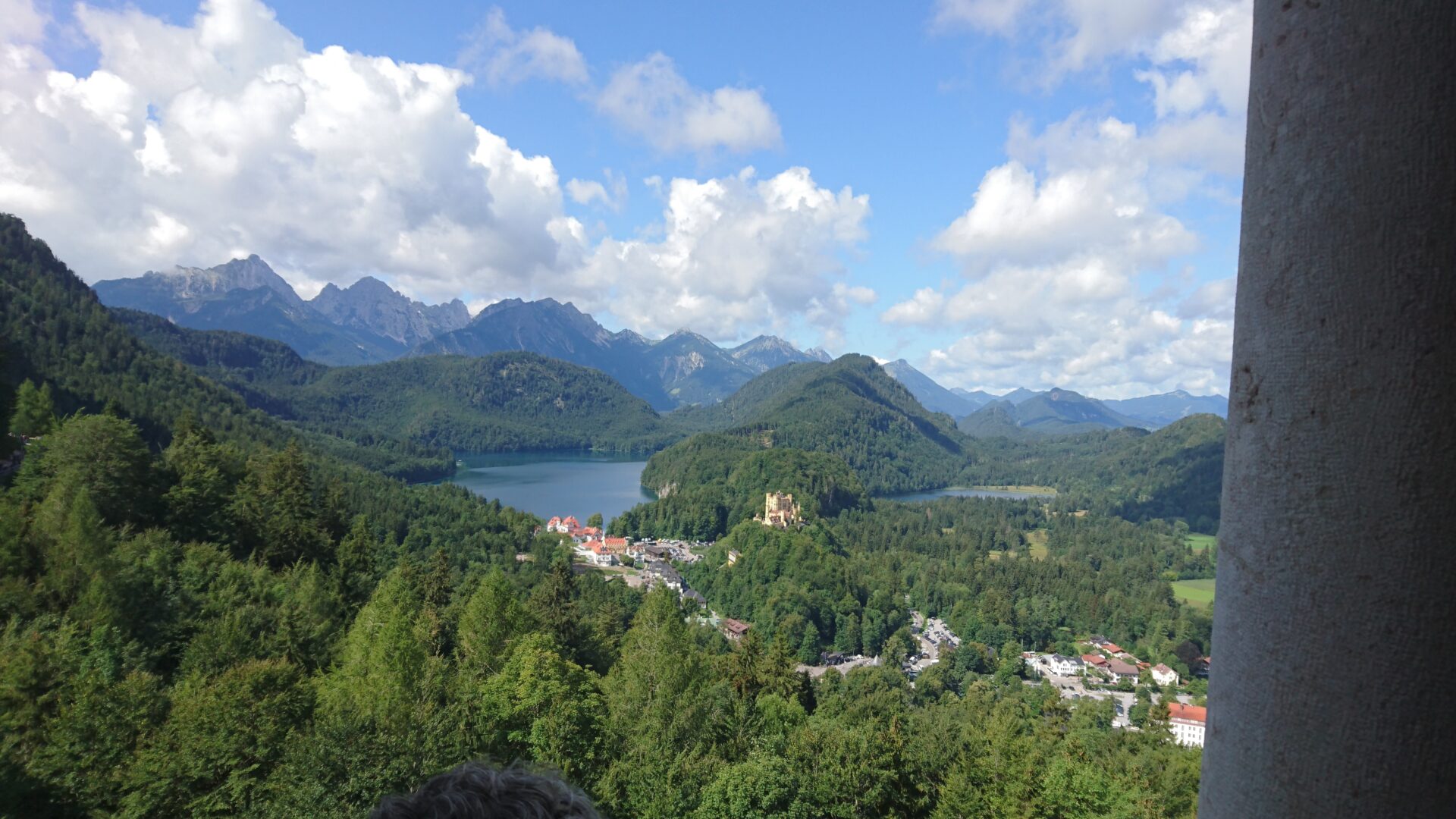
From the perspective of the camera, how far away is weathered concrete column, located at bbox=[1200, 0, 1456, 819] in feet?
2.31

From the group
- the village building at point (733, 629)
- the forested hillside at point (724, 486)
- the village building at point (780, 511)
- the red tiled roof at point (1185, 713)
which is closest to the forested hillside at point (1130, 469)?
the forested hillside at point (724, 486)

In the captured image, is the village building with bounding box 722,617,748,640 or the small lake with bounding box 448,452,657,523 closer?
the village building with bounding box 722,617,748,640

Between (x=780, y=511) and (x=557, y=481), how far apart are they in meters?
48.3

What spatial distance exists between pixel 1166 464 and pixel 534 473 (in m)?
117

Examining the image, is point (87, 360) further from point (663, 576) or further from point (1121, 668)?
point (1121, 668)

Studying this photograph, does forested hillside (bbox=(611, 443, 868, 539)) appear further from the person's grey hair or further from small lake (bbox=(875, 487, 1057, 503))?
the person's grey hair

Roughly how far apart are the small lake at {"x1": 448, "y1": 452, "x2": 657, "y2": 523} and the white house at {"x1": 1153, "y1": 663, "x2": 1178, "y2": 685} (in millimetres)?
51100

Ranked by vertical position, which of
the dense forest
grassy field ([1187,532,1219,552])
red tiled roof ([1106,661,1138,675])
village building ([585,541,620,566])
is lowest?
red tiled roof ([1106,661,1138,675])

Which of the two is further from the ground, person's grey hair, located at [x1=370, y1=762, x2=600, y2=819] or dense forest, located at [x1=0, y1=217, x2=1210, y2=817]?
person's grey hair, located at [x1=370, y1=762, x2=600, y2=819]

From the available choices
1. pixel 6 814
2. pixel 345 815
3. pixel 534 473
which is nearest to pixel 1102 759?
pixel 345 815

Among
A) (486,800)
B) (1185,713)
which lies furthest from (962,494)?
(486,800)

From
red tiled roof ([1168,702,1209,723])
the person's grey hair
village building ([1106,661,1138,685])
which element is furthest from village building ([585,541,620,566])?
the person's grey hair

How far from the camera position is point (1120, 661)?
40094mm

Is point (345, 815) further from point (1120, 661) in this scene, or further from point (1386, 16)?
point (1120, 661)
